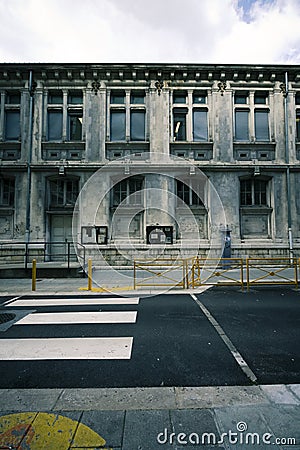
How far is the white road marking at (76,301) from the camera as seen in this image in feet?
23.9

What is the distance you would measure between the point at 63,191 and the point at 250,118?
13.8 metres

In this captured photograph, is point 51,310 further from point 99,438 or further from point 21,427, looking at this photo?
point 99,438

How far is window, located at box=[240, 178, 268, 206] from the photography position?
16922 mm

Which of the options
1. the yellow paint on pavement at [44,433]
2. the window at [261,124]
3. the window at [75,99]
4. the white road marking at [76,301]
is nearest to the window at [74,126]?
the window at [75,99]

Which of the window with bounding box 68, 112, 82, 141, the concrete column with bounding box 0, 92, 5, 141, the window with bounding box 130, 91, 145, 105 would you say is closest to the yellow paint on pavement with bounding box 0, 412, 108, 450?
the window with bounding box 68, 112, 82, 141

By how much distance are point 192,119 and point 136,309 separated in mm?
14408

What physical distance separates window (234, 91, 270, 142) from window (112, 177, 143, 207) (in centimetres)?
757

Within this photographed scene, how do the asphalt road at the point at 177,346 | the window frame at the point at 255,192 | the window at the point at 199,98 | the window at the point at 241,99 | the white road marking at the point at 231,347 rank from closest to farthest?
1. the asphalt road at the point at 177,346
2. the white road marking at the point at 231,347
3. the window frame at the point at 255,192
4. the window at the point at 199,98
5. the window at the point at 241,99

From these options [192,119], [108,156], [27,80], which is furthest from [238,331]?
[27,80]

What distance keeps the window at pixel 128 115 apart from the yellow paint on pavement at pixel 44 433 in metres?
16.3

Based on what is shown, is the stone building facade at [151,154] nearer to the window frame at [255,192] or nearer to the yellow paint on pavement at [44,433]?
the window frame at [255,192]

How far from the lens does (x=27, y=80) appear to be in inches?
666

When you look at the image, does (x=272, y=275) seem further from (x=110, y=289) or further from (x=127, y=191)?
(x=127, y=191)

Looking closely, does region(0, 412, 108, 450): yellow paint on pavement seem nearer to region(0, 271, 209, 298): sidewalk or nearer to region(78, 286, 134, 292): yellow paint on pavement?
region(0, 271, 209, 298): sidewalk
